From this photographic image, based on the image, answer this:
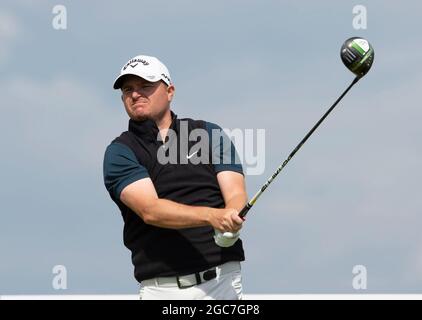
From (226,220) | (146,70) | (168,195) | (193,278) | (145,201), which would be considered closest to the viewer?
(226,220)

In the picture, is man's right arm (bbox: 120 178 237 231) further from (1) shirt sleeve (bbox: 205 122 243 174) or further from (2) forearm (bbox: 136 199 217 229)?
(1) shirt sleeve (bbox: 205 122 243 174)

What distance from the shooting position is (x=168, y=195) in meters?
7.43

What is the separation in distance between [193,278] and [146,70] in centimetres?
226

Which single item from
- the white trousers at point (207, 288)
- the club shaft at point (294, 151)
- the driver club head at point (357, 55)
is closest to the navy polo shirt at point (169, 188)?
the white trousers at point (207, 288)

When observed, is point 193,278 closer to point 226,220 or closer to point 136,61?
point 226,220

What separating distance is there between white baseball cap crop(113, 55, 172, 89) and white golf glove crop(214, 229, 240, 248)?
73.2 inches

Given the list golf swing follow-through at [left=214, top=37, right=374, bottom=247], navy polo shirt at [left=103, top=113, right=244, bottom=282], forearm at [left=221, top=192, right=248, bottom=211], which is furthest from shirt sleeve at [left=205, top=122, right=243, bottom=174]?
golf swing follow-through at [left=214, top=37, right=374, bottom=247]

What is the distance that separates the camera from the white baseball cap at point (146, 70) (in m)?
7.68

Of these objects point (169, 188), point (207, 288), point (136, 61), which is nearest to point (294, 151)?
point (169, 188)

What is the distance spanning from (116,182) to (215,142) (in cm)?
114
